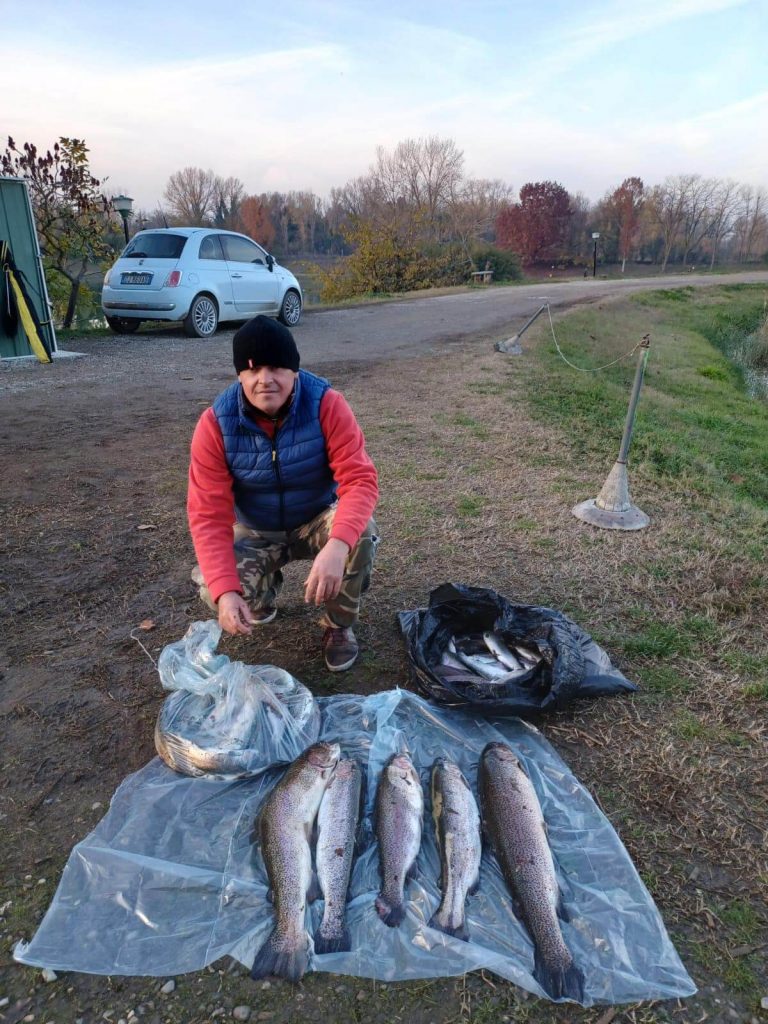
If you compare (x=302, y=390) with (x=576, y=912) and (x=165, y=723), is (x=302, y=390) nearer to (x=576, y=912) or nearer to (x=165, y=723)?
(x=165, y=723)

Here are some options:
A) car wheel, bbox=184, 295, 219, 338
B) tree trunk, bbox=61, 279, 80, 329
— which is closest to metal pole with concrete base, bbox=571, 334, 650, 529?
car wheel, bbox=184, 295, 219, 338

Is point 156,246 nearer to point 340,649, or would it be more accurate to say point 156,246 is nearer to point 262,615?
point 262,615

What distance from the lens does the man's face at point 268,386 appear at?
2758 mm

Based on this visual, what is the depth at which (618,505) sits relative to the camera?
4.93 metres

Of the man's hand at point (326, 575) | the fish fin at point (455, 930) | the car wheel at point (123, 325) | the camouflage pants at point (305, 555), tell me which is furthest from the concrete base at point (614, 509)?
the car wheel at point (123, 325)

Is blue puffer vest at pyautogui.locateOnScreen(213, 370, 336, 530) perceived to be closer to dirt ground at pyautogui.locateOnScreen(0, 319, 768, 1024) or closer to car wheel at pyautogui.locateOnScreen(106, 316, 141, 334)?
dirt ground at pyautogui.locateOnScreen(0, 319, 768, 1024)

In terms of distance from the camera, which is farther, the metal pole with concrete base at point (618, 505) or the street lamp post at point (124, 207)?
the street lamp post at point (124, 207)

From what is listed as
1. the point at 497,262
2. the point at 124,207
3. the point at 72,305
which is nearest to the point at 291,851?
the point at 72,305

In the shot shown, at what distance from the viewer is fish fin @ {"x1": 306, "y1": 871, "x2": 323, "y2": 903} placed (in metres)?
2.11

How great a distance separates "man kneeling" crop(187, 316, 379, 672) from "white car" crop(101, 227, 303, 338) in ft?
31.7

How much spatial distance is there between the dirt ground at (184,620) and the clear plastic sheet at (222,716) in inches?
9.2

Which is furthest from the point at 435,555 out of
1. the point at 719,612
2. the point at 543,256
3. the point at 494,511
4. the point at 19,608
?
the point at 543,256

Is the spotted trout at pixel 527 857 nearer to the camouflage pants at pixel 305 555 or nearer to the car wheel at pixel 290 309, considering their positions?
the camouflage pants at pixel 305 555

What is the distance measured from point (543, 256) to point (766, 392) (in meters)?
50.9
